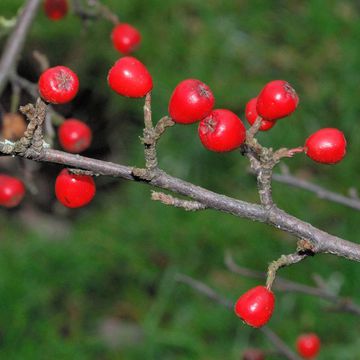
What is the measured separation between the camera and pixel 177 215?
4473 millimetres

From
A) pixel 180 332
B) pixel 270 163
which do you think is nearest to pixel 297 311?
pixel 180 332

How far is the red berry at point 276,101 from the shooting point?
1.57 metres

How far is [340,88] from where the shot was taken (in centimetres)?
474

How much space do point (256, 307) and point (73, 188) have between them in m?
0.50

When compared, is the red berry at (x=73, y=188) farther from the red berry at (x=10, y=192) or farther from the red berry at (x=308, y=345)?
the red berry at (x=308, y=345)

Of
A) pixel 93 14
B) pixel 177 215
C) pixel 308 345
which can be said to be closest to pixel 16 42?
pixel 93 14

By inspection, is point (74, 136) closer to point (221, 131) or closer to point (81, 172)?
point (81, 172)

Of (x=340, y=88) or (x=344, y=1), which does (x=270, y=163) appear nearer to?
(x=340, y=88)

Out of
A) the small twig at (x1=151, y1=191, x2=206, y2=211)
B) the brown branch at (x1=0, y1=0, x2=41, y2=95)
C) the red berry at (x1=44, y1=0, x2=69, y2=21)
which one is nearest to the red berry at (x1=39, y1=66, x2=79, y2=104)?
the small twig at (x1=151, y1=191, x2=206, y2=211)

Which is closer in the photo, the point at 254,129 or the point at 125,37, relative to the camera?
the point at 254,129

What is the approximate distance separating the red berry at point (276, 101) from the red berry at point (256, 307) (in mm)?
403

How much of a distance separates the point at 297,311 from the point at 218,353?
0.54 metres

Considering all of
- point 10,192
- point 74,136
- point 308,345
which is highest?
point 74,136

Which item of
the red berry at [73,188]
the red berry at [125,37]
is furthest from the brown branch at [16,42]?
the red berry at [73,188]
